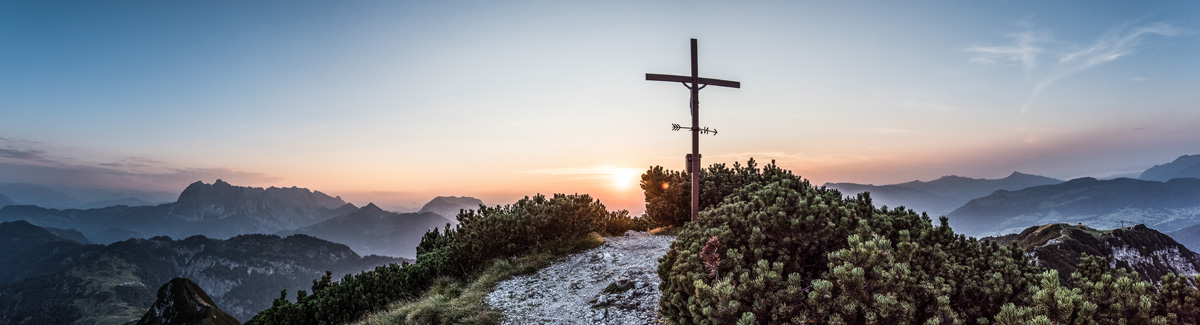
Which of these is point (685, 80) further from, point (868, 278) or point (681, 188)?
point (868, 278)

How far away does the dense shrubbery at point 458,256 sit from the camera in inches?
576

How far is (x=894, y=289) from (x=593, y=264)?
31.1 feet

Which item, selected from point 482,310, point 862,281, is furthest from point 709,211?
point 482,310

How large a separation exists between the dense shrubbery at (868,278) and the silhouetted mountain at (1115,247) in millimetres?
25425

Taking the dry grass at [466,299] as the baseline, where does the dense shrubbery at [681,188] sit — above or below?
above

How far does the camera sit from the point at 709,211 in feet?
25.8

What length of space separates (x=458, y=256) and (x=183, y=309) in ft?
38.1

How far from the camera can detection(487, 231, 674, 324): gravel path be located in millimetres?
9655

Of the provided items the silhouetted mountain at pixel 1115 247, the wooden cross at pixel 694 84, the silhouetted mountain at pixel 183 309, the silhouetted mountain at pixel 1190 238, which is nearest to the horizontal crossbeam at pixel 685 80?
the wooden cross at pixel 694 84

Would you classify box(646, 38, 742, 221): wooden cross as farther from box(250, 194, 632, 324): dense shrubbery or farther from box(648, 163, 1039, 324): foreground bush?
box(648, 163, 1039, 324): foreground bush

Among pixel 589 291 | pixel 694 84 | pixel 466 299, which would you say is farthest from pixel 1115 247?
pixel 466 299

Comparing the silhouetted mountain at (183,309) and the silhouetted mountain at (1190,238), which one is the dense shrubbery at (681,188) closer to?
the silhouetted mountain at (183,309)

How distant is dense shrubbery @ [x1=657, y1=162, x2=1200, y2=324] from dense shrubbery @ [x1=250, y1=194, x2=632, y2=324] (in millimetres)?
9040

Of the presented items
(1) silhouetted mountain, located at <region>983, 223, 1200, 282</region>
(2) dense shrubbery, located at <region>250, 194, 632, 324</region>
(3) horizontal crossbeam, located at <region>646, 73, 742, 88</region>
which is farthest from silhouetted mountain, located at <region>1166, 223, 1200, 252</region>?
(2) dense shrubbery, located at <region>250, 194, 632, 324</region>
